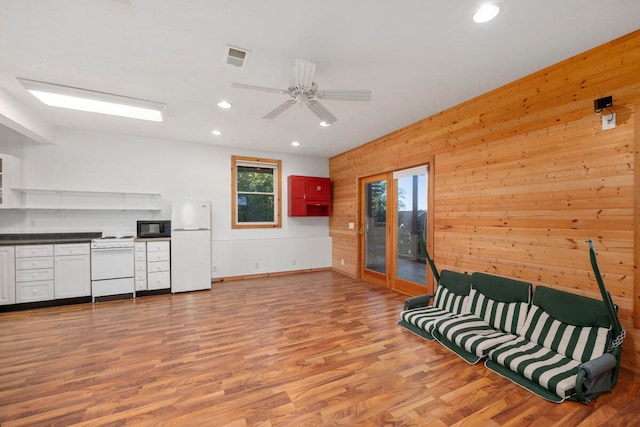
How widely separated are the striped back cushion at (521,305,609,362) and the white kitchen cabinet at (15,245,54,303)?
6.28 metres

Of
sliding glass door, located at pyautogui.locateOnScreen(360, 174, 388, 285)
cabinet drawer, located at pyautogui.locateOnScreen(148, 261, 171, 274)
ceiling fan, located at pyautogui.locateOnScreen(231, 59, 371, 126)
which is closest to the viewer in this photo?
ceiling fan, located at pyautogui.locateOnScreen(231, 59, 371, 126)

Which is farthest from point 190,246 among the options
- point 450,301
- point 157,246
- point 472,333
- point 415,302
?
point 472,333

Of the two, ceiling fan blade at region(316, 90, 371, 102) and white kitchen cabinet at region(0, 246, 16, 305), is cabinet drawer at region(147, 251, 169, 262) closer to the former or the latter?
white kitchen cabinet at region(0, 246, 16, 305)

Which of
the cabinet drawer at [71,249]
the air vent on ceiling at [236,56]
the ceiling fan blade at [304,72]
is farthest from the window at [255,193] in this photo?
the ceiling fan blade at [304,72]

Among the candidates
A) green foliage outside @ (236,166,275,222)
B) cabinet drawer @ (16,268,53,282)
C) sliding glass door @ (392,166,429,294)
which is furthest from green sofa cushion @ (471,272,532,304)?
cabinet drawer @ (16,268,53,282)

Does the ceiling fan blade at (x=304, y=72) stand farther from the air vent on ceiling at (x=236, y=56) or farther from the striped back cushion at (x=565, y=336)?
the striped back cushion at (x=565, y=336)

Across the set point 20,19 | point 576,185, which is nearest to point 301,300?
point 576,185

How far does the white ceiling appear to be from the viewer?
1.99 meters

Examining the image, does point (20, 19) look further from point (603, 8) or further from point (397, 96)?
point (603, 8)

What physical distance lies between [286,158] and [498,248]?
474 cm

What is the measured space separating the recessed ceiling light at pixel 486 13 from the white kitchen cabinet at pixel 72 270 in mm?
5768

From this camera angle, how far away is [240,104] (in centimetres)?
365

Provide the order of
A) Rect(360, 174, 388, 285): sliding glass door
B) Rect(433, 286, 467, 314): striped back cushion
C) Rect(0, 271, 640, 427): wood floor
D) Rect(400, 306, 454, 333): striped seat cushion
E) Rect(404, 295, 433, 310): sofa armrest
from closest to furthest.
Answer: Rect(0, 271, 640, 427): wood floor, Rect(400, 306, 454, 333): striped seat cushion, Rect(433, 286, 467, 314): striped back cushion, Rect(404, 295, 433, 310): sofa armrest, Rect(360, 174, 388, 285): sliding glass door

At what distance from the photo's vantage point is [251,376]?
2.35 m
